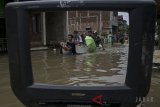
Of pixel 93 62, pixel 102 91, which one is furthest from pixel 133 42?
pixel 93 62

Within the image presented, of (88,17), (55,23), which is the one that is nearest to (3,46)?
(55,23)

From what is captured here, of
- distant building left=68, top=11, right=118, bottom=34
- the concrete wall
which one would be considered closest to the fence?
the concrete wall

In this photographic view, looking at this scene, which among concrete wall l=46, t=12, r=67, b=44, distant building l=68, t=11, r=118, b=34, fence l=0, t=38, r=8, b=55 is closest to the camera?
distant building l=68, t=11, r=118, b=34

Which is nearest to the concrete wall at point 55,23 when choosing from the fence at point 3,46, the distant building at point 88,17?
the distant building at point 88,17

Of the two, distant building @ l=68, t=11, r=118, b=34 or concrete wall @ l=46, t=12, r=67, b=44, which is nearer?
distant building @ l=68, t=11, r=118, b=34

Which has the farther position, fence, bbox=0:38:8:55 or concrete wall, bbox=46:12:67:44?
fence, bbox=0:38:8:55

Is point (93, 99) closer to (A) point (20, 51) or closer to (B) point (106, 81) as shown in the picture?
(B) point (106, 81)

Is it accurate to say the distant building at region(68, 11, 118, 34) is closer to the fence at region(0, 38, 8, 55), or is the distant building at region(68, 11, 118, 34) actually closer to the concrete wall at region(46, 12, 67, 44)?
the concrete wall at region(46, 12, 67, 44)

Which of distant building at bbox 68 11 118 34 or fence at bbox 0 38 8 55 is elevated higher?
distant building at bbox 68 11 118 34

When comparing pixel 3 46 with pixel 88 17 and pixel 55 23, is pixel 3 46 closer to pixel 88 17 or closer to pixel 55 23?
pixel 55 23

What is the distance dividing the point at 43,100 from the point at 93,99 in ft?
1.63

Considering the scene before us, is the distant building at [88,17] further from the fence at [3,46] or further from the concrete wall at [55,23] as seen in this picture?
the fence at [3,46]

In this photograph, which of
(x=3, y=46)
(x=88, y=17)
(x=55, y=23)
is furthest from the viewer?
(x=3, y=46)

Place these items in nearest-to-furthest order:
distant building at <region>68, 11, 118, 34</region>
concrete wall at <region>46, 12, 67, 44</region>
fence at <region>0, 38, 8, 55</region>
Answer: distant building at <region>68, 11, 118, 34</region> → concrete wall at <region>46, 12, 67, 44</region> → fence at <region>0, 38, 8, 55</region>
